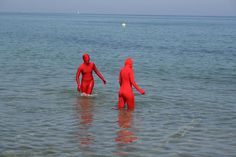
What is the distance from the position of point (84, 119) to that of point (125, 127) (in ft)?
4.41

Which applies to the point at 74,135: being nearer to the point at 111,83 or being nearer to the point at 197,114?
the point at 197,114

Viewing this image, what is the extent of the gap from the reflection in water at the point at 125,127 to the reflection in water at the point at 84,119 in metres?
0.65

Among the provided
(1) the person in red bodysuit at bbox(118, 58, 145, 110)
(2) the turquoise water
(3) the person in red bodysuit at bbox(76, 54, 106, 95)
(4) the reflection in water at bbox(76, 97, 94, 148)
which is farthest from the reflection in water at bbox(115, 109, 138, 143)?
(3) the person in red bodysuit at bbox(76, 54, 106, 95)

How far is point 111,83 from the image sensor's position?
1966 centimetres

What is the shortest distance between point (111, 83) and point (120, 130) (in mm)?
8665

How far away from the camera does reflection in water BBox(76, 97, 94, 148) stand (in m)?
10.0

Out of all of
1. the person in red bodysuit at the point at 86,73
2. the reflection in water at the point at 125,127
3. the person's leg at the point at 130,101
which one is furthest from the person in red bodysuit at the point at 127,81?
the person in red bodysuit at the point at 86,73

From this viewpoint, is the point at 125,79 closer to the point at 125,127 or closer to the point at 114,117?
the point at 114,117

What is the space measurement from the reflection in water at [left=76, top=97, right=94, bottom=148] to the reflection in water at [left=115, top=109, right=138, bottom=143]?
2.12 feet

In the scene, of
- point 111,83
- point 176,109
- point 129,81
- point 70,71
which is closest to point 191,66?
point 70,71

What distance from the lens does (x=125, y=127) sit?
11383 mm

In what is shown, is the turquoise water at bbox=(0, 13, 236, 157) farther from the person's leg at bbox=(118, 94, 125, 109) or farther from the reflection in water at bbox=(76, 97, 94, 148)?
the person's leg at bbox=(118, 94, 125, 109)

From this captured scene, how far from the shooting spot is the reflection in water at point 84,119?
32.9 feet

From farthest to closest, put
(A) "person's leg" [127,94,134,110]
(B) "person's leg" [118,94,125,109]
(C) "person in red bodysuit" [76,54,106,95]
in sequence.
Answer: (C) "person in red bodysuit" [76,54,106,95]
(B) "person's leg" [118,94,125,109]
(A) "person's leg" [127,94,134,110]
